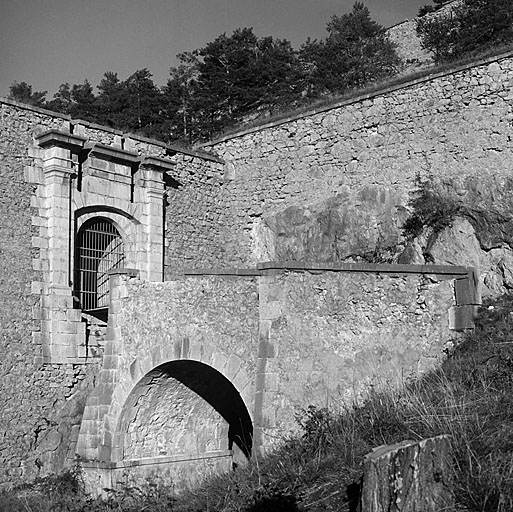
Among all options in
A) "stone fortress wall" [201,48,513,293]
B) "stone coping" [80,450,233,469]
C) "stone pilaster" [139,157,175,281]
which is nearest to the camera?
"stone coping" [80,450,233,469]

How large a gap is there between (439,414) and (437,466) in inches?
97.0

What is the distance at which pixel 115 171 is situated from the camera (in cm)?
1686

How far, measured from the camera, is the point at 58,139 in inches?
609

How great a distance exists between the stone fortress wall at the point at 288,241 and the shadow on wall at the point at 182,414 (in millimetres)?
59

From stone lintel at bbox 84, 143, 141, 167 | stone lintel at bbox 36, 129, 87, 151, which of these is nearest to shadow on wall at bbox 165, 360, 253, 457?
stone lintel at bbox 36, 129, 87, 151

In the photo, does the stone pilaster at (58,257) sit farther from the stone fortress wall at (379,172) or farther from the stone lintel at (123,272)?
the stone fortress wall at (379,172)

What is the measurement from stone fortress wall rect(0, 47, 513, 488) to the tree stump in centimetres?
509

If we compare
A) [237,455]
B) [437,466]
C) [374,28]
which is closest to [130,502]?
[237,455]

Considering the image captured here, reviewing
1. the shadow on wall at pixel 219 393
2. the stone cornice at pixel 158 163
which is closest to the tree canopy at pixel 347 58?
the stone cornice at pixel 158 163

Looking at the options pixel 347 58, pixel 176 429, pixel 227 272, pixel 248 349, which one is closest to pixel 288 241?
pixel 176 429

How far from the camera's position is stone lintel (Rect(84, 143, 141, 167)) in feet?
53.5

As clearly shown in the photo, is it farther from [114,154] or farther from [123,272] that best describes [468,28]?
[123,272]

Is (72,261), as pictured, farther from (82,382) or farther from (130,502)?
(130,502)

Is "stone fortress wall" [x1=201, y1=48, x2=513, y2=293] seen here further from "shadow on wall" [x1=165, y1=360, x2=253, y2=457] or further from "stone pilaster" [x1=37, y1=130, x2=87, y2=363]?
"stone pilaster" [x1=37, y1=130, x2=87, y2=363]
